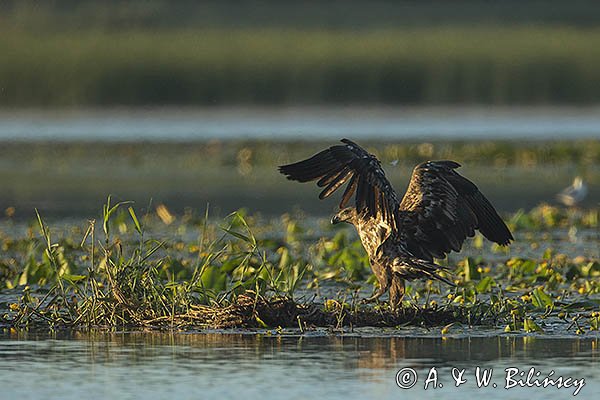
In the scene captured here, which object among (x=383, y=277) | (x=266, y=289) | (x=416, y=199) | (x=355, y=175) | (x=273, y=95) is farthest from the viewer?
(x=273, y=95)

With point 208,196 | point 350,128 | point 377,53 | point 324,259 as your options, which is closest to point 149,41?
point 377,53

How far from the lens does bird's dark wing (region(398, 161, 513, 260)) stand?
41.8ft

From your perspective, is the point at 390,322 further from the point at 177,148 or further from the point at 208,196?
the point at 177,148

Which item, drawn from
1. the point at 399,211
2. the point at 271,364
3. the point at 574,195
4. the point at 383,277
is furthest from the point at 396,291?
the point at 574,195

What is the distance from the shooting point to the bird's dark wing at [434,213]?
12.8 m

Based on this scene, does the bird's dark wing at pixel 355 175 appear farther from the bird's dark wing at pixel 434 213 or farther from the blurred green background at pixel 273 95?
the blurred green background at pixel 273 95

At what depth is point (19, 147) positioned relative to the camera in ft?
112

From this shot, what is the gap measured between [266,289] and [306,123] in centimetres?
2701

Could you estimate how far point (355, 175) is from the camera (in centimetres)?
1220

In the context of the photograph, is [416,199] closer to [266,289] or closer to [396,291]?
[396,291]

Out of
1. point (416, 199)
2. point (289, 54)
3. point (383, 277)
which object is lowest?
point (383, 277)

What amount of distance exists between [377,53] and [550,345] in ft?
147

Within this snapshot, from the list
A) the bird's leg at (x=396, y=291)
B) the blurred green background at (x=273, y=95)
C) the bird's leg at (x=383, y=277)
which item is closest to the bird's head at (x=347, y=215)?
the bird's leg at (x=383, y=277)

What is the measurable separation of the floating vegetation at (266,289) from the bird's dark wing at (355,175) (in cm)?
62
